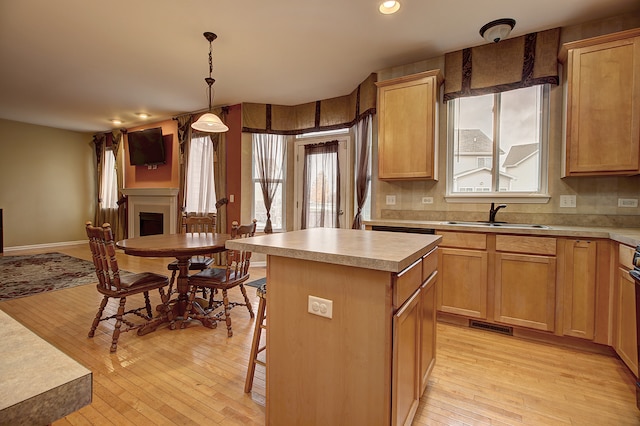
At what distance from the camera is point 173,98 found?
4980mm

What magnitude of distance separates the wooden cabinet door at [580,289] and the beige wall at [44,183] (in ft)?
30.6

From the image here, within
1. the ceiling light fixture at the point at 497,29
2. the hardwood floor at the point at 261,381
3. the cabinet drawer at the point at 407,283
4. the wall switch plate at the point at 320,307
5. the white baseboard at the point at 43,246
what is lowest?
the hardwood floor at the point at 261,381

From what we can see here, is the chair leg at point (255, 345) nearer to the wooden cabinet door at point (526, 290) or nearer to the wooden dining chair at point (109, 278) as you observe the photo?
the wooden dining chair at point (109, 278)

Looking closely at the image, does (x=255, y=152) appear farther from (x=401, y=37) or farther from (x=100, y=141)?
(x=100, y=141)

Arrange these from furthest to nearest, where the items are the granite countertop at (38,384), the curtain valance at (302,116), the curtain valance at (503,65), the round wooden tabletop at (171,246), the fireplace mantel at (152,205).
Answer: the fireplace mantel at (152,205) → the curtain valance at (302,116) → the curtain valance at (503,65) → the round wooden tabletop at (171,246) → the granite countertop at (38,384)

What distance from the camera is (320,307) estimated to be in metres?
1.33

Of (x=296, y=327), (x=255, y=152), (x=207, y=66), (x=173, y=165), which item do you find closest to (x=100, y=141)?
(x=173, y=165)

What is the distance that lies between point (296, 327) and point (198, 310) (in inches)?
75.5

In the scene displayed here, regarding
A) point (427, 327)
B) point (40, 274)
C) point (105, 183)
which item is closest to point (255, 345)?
point (427, 327)

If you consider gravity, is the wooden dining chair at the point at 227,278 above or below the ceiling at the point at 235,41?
below

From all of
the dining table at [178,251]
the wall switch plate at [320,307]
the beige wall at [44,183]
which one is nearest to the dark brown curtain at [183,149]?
the dining table at [178,251]

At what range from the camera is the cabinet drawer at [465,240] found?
105 inches

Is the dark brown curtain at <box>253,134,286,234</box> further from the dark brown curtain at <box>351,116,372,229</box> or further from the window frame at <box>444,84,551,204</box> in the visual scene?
the window frame at <box>444,84,551,204</box>

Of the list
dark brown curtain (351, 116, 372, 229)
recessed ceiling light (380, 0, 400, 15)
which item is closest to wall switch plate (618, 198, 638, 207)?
dark brown curtain (351, 116, 372, 229)
